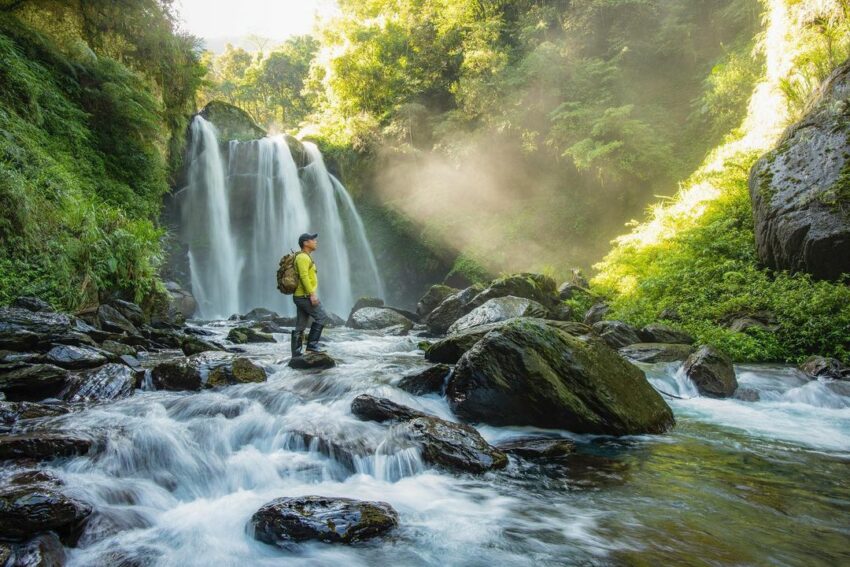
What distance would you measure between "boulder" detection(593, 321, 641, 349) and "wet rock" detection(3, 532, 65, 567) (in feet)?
29.7

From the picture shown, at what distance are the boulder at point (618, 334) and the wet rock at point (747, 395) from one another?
2.90 m

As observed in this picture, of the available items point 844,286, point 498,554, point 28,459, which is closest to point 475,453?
point 498,554

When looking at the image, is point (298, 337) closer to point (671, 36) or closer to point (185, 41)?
point (185, 41)

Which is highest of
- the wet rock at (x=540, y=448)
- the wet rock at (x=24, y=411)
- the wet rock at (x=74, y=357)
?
the wet rock at (x=74, y=357)

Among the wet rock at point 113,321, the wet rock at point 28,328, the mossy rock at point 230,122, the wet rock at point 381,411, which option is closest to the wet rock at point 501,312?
the wet rock at point 381,411

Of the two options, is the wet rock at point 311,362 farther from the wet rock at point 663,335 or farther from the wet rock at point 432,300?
the wet rock at point 432,300

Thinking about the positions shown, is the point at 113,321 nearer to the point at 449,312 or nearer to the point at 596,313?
the point at 449,312

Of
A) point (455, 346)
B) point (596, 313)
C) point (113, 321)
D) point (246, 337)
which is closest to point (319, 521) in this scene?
point (455, 346)

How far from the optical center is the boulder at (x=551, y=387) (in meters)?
5.36

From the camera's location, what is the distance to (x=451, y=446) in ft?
14.9

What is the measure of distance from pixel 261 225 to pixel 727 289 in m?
20.9

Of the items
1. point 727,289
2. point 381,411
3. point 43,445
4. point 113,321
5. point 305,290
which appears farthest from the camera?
point 727,289

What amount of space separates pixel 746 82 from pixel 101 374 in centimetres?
1971

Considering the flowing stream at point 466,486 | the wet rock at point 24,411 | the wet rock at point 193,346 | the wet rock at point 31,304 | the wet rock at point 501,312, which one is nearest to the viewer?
the flowing stream at point 466,486
